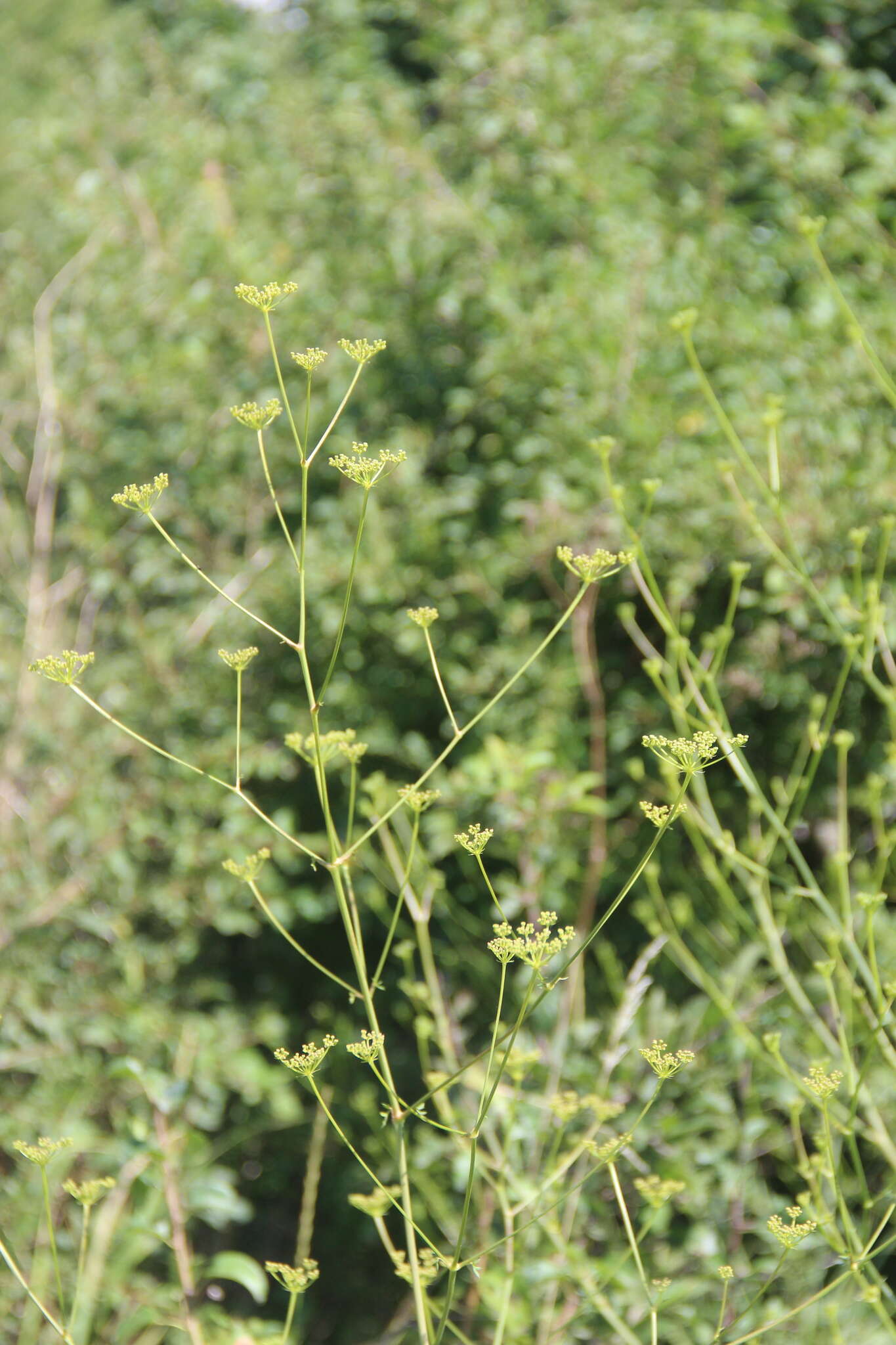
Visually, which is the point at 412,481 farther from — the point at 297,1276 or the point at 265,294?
the point at 297,1276

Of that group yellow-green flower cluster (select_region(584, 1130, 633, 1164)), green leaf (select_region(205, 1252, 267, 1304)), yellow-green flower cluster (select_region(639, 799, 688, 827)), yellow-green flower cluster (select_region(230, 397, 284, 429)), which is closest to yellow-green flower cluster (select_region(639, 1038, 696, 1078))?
yellow-green flower cluster (select_region(584, 1130, 633, 1164))

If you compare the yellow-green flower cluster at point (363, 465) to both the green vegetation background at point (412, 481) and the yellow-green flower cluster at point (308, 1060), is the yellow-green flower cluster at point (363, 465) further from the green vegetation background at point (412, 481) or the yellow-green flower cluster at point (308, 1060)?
the green vegetation background at point (412, 481)

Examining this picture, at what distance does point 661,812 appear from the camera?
1038 millimetres

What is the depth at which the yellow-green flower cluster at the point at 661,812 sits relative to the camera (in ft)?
2.95

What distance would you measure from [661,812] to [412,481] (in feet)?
5.92

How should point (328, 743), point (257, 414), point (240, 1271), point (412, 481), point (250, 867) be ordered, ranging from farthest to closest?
1. point (412, 481)
2. point (240, 1271)
3. point (328, 743)
4. point (250, 867)
5. point (257, 414)

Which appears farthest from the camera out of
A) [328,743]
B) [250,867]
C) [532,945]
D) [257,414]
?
[328,743]

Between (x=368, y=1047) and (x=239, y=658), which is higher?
(x=239, y=658)

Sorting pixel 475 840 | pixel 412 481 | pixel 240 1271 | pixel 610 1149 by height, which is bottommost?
pixel 240 1271

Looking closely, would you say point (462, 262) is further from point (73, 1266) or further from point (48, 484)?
point (73, 1266)

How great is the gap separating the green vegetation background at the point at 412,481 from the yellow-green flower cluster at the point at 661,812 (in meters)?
1.16

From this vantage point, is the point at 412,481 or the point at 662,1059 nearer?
the point at 662,1059

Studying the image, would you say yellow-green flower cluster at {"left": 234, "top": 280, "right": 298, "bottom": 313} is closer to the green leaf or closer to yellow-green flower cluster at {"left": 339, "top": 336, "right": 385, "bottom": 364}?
yellow-green flower cluster at {"left": 339, "top": 336, "right": 385, "bottom": 364}

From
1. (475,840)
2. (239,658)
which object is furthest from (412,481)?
(475,840)
